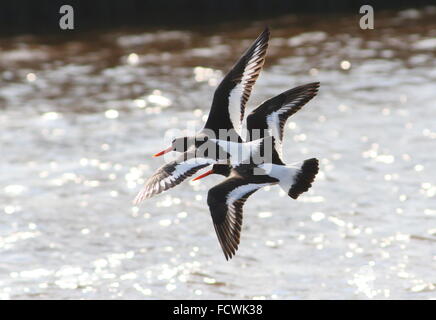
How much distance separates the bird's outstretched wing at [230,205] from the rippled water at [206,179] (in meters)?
4.36

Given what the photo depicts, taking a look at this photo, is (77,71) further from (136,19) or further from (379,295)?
(379,295)

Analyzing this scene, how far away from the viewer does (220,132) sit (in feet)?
23.9

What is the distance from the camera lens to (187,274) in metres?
12.0

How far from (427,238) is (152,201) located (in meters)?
4.32

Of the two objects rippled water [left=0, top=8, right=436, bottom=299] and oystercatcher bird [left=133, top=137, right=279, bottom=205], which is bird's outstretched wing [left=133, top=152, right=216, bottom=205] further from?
rippled water [left=0, top=8, right=436, bottom=299]

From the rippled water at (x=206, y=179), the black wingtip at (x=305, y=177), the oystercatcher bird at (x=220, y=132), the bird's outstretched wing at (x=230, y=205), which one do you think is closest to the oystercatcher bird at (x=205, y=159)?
the oystercatcher bird at (x=220, y=132)

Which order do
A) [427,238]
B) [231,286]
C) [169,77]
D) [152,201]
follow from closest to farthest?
1. [231,286]
2. [427,238]
3. [152,201]
4. [169,77]

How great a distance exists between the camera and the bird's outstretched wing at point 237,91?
7.36 meters

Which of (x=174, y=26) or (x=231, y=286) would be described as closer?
(x=231, y=286)

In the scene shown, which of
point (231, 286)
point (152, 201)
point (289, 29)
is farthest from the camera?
point (289, 29)

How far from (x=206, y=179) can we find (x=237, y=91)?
24.3 ft

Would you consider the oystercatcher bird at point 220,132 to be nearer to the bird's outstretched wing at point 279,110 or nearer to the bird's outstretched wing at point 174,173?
the bird's outstretched wing at point 174,173

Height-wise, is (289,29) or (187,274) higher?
(289,29)
